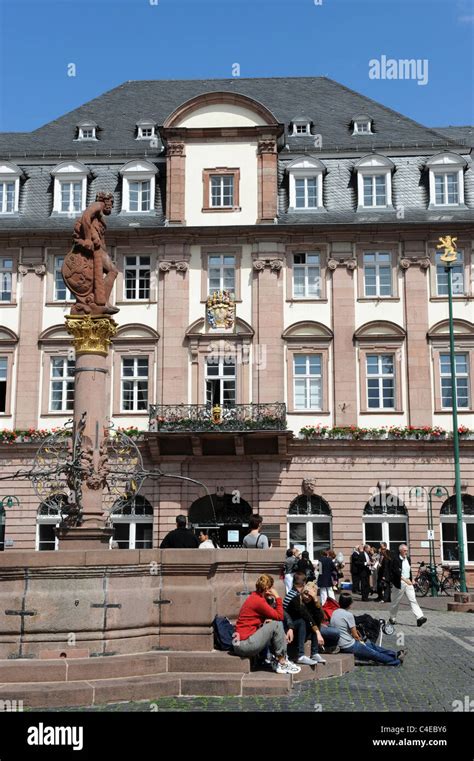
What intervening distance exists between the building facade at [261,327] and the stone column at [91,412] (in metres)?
Answer: 17.8

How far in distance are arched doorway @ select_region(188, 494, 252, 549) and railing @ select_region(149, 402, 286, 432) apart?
257cm

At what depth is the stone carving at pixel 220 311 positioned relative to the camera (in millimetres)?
34938

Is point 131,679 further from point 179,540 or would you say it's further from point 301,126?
point 301,126

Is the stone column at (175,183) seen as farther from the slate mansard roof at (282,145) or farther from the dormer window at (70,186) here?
the dormer window at (70,186)

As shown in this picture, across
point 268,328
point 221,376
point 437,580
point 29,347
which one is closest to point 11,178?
point 29,347

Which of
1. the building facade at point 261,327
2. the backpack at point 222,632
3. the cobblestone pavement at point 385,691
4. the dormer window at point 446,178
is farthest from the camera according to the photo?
the dormer window at point 446,178

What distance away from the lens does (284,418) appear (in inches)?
1320

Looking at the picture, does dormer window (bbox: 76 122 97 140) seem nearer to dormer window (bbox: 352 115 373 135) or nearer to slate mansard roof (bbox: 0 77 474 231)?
slate mansard roof (bbox: 0 77 474 231)

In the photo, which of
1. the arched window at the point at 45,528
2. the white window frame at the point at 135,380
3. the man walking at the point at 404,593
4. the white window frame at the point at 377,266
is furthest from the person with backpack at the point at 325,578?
the white window frame at the point at 377,266

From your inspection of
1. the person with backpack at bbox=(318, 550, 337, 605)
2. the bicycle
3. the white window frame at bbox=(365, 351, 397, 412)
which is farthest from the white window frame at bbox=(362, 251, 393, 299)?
the person with backpack at bbox=(318, 550, 337, 605)

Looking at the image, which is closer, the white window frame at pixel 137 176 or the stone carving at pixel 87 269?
the stone carving at pixel 87 269

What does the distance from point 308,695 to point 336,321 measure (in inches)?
965

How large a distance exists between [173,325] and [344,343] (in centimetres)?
629

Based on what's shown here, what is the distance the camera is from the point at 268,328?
114ft
